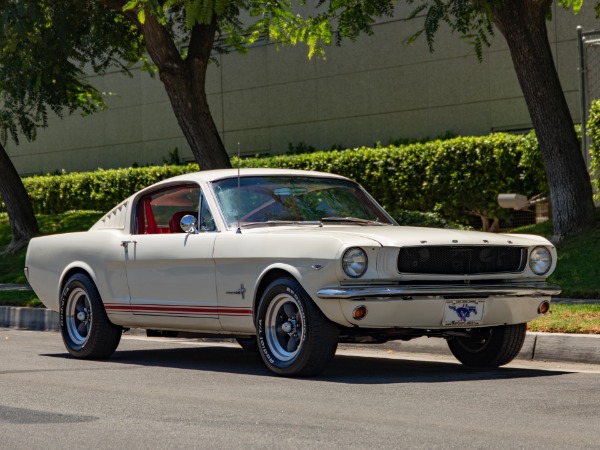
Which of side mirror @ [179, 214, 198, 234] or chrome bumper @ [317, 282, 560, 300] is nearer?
chrome bumper @ [317, 282, 560, 300]

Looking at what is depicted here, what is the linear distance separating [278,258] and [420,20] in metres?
16.2

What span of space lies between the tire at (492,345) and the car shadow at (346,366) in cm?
10

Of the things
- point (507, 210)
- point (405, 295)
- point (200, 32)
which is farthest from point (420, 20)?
point (405, 295)

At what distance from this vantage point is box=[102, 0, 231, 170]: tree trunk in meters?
18.6

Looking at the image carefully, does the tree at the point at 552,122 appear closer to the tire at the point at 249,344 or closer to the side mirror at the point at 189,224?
the tire at the point at 249,344

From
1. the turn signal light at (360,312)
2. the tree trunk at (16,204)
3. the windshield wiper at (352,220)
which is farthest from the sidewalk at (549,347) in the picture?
the tree trunk at (16,204)

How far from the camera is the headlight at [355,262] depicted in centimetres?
859

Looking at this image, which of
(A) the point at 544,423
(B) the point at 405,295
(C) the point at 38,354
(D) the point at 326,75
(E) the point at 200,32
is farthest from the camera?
(D) the point at 326,75

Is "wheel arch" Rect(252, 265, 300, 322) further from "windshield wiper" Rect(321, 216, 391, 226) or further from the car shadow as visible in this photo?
"windshield wiper" Rect(321, 216, 391, 226)

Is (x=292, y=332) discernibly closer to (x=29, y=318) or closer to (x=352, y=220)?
(x=352, y=220)

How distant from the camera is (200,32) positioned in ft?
63.5

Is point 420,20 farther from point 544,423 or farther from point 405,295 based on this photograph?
point 544,423

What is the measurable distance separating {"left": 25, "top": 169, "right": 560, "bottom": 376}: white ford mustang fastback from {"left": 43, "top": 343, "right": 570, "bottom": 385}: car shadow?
0.72ft

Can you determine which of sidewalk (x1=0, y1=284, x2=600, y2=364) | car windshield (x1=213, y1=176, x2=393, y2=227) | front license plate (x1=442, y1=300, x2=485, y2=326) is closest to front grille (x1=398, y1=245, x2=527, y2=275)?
front license plate (x1=442, y1=300, x2=485, y2=326)
